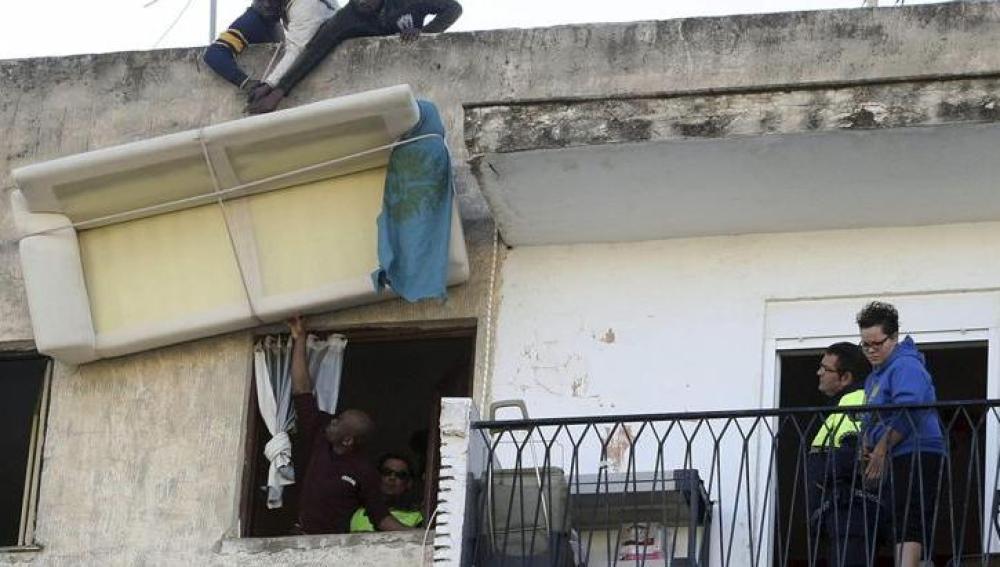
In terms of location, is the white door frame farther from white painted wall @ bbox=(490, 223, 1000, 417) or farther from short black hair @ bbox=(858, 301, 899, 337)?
short black hair @ bbox=(858, 301, 899, 337)

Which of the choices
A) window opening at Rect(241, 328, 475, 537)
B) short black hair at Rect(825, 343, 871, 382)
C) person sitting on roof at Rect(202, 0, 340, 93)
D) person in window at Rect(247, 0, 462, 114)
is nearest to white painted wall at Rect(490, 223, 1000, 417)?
window opening at Rect(241, 328, 475, 537)

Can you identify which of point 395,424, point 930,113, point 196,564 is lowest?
point 196,564

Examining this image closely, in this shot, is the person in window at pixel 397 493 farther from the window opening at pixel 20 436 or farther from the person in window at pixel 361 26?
the person in window at pixel 361 26

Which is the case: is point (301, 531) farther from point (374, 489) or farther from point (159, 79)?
point (159, 79)

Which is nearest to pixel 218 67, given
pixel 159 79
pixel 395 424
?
pixel 159 79

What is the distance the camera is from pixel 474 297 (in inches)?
496

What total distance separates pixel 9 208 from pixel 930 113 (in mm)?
4946

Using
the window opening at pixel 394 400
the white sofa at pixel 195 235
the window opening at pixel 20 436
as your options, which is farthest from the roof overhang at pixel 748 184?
the window opening at pixel 20 436

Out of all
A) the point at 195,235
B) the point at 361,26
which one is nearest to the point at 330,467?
the point at 195,235

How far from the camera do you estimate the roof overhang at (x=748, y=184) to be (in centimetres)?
1159

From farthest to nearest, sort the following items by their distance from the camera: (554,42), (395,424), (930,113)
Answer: (395,424) → (554,42) → (930,113)

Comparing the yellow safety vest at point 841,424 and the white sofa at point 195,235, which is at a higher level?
the white sofa at point 195,235

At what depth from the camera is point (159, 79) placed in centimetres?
1344

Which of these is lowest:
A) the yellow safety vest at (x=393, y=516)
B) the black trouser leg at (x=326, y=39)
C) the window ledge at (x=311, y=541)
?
the window ledge at (x=311, y=541)
